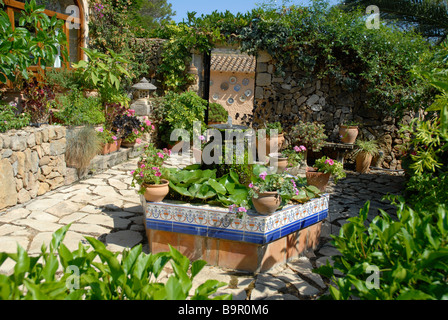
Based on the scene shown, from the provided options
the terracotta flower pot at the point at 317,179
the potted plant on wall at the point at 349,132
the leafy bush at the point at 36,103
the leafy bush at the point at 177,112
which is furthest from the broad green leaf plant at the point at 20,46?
the potted plant on wall at the point at 349,132

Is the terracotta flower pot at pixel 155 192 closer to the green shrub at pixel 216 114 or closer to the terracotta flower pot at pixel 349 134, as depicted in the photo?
the terracotta flower pot at pixel 349 134

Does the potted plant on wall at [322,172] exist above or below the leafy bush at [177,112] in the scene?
below

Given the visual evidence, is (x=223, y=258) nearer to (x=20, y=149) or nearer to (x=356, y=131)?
(x=20, y=149)

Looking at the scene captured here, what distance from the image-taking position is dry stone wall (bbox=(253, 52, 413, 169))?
8039 millimetres

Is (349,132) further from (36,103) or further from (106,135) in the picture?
(36,103)

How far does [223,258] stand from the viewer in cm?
331

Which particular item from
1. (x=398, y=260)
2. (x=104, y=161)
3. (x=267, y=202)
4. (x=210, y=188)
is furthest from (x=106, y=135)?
(x=398, y=260)

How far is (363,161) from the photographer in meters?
7.54

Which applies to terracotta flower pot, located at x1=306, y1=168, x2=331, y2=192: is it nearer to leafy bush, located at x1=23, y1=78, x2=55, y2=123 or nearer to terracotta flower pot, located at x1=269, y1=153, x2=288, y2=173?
terracotta flower pot, located at x1=269, y1=153, x2=288, y2=173

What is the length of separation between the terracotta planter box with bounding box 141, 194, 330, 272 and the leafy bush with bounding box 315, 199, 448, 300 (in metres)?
1.49

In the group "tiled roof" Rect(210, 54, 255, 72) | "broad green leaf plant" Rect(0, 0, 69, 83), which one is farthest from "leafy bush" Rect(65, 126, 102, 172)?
"tiled roof" Rect(210, 54, 255, 72)

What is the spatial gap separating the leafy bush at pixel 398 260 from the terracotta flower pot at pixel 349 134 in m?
6.25

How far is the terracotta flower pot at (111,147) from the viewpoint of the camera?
656 centimetres

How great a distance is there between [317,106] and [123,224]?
18.1ft
